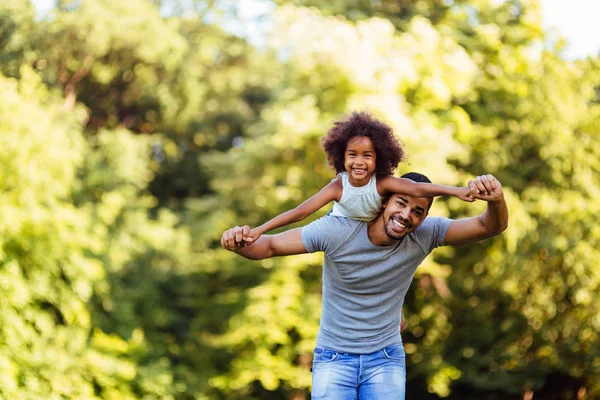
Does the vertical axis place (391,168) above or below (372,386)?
above

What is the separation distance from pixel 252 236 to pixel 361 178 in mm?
439

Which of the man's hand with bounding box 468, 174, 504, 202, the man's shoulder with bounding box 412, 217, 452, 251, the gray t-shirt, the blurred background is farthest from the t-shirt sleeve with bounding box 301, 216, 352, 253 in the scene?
the blurred background

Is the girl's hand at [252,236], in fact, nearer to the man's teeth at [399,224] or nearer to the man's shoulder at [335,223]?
the man's shoulder at [335,223]

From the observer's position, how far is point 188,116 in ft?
58.1

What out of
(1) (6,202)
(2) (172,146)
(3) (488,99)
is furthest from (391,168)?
(2) (172,146)

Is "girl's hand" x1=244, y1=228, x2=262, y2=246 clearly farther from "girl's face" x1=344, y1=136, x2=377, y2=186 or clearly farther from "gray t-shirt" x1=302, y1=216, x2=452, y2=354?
"girl's face" x1=344, y1=136, x2=377, y2=186

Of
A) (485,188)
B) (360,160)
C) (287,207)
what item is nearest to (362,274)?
(360,160)

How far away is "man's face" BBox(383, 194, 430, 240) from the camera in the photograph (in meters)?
2.90

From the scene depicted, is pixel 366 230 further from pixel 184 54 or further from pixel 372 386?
pixel 184 54

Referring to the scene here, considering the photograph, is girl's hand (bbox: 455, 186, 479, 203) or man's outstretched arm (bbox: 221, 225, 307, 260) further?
man's outstretched arm (bbox: 221, 225, 307, 260)

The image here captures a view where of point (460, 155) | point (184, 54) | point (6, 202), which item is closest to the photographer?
point (6, 202)

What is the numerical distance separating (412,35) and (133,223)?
613cm

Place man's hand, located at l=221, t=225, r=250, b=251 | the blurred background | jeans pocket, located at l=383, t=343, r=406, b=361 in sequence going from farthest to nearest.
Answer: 1. the blurred background
2. jeans pocket, located at l=383, t=343, r=406, b=361
3. man's hand, located at l=221, t=225, r=250, b=251

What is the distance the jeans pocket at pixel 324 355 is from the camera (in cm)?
301
